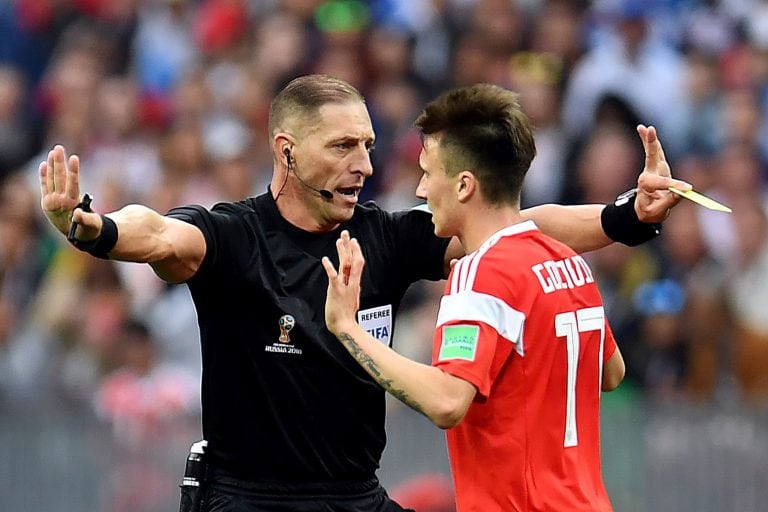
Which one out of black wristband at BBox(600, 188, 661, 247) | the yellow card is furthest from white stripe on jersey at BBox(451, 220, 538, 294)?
black wristband at BBox(600, 188, 661, 247)

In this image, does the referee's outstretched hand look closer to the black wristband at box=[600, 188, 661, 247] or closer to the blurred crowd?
the black wristband at box=[600, 188, 661, 247]

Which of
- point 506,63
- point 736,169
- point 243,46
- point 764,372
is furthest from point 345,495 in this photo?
point 243,46

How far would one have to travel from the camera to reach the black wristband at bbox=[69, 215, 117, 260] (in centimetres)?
513

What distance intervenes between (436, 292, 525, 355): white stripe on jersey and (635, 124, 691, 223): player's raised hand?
37.8 inches

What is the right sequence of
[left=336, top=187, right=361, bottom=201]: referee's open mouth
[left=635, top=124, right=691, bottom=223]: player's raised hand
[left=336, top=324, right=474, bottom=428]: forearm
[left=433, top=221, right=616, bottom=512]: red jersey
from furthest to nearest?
[left=336, top=187, right=361, bottom=201]: referee's open mouth → [left=635, top=124, right=691, bottom=223]: player's raised hand → [left=433, top=221, right=616, bottom=512]: red jersey → [left=336, top=324, right=474, bottom=428]: forearm

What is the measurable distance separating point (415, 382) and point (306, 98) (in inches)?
58.3

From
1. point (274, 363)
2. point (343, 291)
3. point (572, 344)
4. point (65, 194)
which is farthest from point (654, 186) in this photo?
point (65, 194)

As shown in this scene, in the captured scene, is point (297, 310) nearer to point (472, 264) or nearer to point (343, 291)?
point (343, 291)

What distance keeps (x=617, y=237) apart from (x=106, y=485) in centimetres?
451

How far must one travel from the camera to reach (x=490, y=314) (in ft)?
15.7

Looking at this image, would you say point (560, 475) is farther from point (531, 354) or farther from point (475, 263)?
point (475, 263)

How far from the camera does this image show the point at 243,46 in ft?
42.1

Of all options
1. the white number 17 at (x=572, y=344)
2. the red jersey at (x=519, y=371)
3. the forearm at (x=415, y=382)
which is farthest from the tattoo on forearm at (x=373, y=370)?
the white number 17 at (x=572, y=344)

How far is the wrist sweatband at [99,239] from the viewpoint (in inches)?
202
